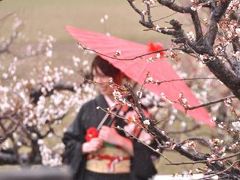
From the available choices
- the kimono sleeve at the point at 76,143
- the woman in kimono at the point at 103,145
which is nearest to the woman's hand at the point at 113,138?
the woman in kimono at the point at 103,145

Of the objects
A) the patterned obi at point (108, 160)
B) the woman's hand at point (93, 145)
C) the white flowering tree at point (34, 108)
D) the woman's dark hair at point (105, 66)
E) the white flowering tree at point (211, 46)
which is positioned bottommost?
the white flowering tree at point (34, 108)

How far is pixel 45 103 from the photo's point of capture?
671 centimetres

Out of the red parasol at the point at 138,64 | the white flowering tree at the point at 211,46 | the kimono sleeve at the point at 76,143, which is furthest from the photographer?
the kimono sleeve at the point at 76,143

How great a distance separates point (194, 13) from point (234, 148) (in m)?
0.67

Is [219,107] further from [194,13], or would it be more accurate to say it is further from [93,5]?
[93,5]

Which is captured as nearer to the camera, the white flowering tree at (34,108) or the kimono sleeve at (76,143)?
the kimono sleeve at (76,143)

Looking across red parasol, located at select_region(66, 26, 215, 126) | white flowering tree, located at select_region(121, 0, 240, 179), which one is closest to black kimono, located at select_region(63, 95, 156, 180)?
red parasol, located at select_region(66, 26, 215, 126)

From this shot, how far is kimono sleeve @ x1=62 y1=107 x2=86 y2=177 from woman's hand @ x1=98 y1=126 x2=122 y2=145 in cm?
20

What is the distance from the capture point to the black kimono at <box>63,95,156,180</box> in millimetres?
3943

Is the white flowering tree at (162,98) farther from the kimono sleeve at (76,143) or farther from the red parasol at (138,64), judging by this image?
the kimono sleeve at (76,143)

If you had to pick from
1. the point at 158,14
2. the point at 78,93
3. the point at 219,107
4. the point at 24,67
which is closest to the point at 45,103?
the point at 78,93

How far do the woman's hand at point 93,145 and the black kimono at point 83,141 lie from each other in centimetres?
9

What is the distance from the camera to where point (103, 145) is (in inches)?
154

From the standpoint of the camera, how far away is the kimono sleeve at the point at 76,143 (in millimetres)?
3936
